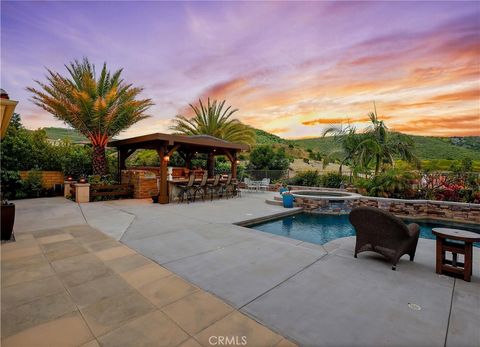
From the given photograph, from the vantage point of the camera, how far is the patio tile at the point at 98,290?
267cm

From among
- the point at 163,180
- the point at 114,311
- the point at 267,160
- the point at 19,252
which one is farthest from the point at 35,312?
the point at 267,160

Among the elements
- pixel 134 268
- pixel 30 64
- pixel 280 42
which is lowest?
pixel 134 268

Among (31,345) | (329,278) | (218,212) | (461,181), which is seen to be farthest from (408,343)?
(461,181)

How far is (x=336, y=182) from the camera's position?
13.3m

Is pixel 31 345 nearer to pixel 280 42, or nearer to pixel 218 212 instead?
pixel 218 212

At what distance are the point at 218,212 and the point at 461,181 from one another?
970cm

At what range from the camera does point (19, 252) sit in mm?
4129

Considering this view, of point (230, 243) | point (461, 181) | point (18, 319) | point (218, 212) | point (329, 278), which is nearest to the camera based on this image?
point (18, 319)

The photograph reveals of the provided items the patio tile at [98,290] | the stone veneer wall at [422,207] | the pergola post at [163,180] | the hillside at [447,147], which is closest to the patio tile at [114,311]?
the patio tile at [98,290]

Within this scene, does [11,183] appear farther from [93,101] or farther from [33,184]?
[93,101]

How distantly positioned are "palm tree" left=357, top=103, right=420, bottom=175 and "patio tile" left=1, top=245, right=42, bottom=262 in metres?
13.0

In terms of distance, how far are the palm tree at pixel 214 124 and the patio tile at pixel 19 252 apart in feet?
45.9

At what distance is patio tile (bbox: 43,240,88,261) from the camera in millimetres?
3975

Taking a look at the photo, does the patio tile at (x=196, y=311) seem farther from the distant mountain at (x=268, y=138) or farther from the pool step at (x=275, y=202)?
the distant mountain at (x=268, y=138)
